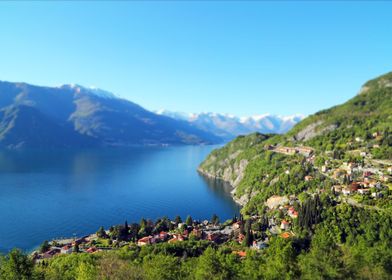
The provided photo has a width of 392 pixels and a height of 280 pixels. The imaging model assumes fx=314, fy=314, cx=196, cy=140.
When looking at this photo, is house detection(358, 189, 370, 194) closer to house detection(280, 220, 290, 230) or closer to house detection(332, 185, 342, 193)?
house detection(332, 185, 342, 193)

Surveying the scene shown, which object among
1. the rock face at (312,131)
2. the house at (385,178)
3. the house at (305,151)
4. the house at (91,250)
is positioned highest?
the rock face at (312,131)

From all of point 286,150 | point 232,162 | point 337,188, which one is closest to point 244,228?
point 337,188

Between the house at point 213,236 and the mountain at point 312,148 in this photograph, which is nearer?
the house at point 213,236

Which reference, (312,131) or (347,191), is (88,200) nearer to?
(347,191)

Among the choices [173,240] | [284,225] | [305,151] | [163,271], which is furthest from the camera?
[305,151]

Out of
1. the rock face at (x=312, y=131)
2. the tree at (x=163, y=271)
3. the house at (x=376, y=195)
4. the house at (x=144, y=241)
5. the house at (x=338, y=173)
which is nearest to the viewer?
the tree at (x=163, y=271)

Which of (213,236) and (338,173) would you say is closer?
(213,236)

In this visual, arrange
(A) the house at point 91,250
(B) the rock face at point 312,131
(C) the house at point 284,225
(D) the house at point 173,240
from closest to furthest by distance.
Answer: (A) the house at point 91,250 < (D) the house at point 173,240 < (C) the house at point 284,225 < (B) the rock face at point 312,131

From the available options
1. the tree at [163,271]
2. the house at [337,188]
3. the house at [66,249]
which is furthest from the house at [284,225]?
the house at [66,249]

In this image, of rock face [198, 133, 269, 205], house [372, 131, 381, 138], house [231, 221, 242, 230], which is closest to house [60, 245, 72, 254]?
house [231, 221, 242, 230]

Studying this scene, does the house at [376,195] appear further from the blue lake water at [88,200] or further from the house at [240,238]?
the blue lake water at [88,200]
